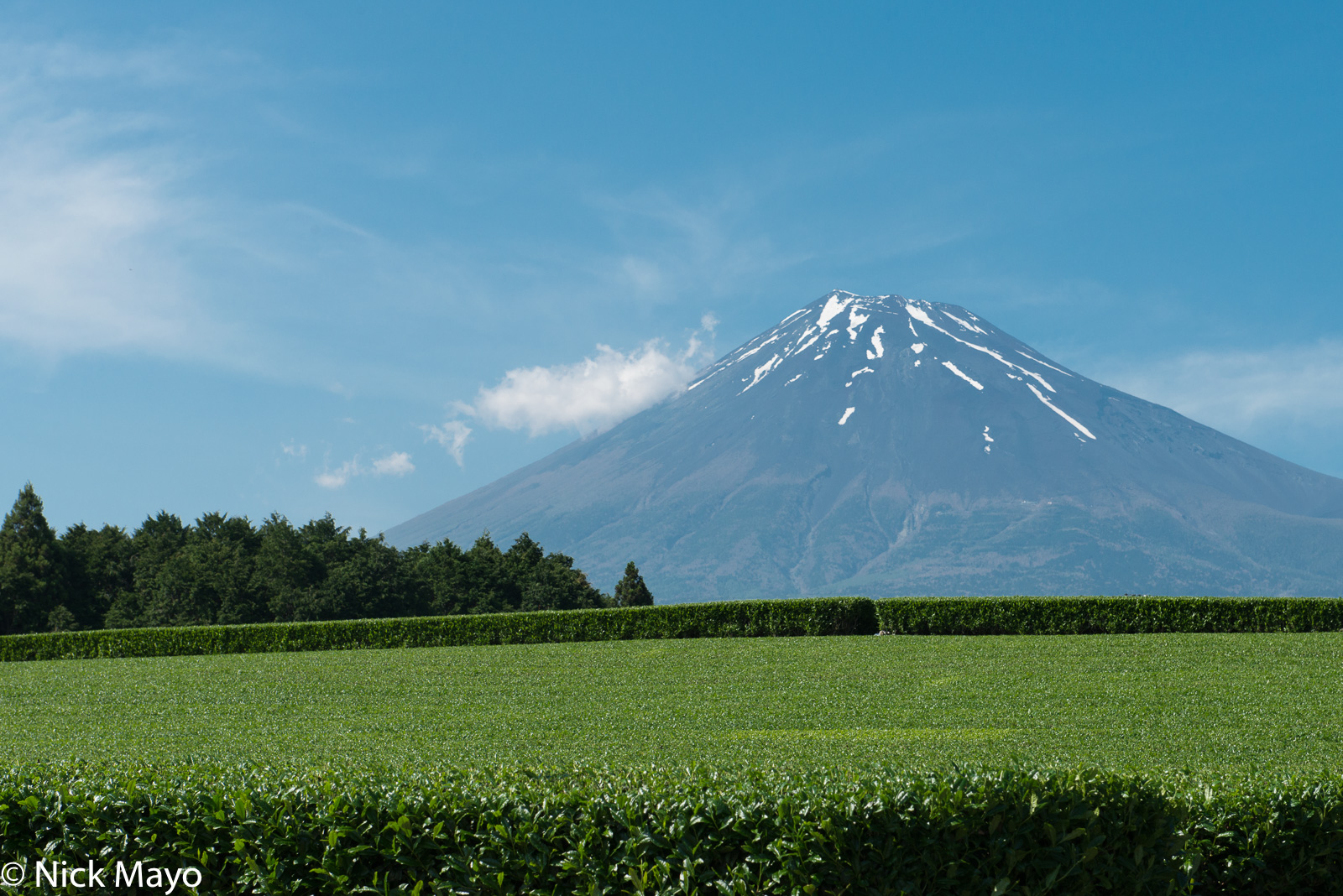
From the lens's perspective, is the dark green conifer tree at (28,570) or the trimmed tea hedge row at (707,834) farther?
the dark green conifer tree at (28,570)

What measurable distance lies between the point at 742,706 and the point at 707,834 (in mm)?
11254

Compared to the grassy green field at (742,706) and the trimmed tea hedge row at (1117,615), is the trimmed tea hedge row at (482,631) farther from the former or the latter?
the grassy green field at (742,706)

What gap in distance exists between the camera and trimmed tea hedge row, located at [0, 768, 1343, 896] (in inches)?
224

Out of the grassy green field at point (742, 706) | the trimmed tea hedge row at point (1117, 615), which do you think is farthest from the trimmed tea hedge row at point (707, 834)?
the trimmed tea hedge row at point (1117, 615)

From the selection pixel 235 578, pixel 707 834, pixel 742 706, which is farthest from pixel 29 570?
pixel 707 834

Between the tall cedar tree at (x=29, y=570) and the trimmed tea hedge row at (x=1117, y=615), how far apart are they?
47.5m

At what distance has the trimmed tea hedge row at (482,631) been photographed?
29.2 metres

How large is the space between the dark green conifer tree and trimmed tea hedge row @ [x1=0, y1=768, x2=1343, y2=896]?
175 ft

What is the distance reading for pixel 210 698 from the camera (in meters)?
19.1

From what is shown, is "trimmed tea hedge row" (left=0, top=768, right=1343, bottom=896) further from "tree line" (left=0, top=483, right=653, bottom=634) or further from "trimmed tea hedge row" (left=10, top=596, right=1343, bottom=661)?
"tree line" (left=0, top=483, right=653, bottom=634)

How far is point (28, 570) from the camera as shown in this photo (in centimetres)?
5091

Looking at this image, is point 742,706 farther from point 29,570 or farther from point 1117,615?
point 29,570

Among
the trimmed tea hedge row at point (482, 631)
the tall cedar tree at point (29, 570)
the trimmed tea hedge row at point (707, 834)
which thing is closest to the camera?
the trimmed tea hedge row at point (707, 834)

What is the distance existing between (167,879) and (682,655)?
17816 millimetres
